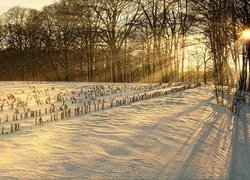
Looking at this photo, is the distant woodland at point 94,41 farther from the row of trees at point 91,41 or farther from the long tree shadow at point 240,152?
the long tree shadow at point 240,152

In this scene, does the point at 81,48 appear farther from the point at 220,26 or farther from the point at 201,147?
the point at 201,147

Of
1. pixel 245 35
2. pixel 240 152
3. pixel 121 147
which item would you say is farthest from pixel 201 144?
pixel 245 35

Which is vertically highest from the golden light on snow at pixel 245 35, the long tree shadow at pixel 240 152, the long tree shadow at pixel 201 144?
the golden light on snow at pixel 245 35

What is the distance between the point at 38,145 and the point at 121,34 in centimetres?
2889

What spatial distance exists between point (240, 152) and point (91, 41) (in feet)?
95.1

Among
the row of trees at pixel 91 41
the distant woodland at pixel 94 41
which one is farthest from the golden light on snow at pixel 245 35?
the row of trees at pixel 91 41

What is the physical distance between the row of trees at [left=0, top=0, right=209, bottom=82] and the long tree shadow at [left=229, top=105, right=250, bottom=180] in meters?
17.8

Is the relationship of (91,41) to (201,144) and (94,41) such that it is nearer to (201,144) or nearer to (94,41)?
(94,41)

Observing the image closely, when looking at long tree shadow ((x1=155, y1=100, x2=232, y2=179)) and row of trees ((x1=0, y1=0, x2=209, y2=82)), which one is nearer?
long tree shadow ((x1=155, y1=100, x2=232, y2=179))

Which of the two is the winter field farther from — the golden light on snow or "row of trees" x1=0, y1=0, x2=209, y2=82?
"row of trees" x1=0, y1=0, x2=209, y2=82

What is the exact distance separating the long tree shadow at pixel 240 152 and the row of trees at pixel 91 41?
58.4 ft

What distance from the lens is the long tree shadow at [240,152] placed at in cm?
540

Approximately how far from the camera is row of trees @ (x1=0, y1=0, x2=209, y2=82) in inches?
1233

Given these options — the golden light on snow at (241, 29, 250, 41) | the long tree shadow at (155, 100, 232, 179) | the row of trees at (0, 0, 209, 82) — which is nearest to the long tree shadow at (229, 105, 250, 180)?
the long tree shadow at (155, 100, 232, 179)
